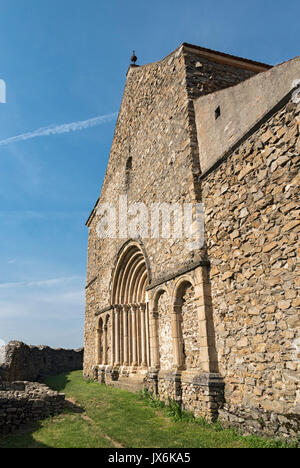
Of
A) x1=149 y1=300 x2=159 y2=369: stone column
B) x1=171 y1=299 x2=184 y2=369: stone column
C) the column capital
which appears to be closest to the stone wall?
x1=171 y1=299 x2=184 y2=369: stone column

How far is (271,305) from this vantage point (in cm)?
541

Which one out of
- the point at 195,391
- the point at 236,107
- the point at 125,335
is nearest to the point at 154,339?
the point at 195,391

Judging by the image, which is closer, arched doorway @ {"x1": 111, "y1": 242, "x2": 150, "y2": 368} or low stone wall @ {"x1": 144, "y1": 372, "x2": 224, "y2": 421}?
low stone wall @ {"x1": 144, "y1": 372, "x2": 224, "y2": 421}

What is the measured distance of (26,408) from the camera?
7.21 m

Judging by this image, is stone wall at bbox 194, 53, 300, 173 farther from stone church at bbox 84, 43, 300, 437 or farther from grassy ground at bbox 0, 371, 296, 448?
grassy ground at bbox 0, 371, 296, 448

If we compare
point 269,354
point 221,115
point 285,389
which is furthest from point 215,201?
point 285,389

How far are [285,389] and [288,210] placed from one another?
2.72m

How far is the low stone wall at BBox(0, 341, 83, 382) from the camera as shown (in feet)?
43.3

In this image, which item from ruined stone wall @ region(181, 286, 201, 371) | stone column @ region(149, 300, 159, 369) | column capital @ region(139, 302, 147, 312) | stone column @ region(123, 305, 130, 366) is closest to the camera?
ruined stone wall @ region(181, 286, 201, 371)

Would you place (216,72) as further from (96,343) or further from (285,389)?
(96,343)

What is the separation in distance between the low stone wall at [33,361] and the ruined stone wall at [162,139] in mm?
4415

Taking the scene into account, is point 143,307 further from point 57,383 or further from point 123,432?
point 57,383

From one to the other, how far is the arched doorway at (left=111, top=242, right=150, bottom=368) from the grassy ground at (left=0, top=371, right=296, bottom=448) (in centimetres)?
382
